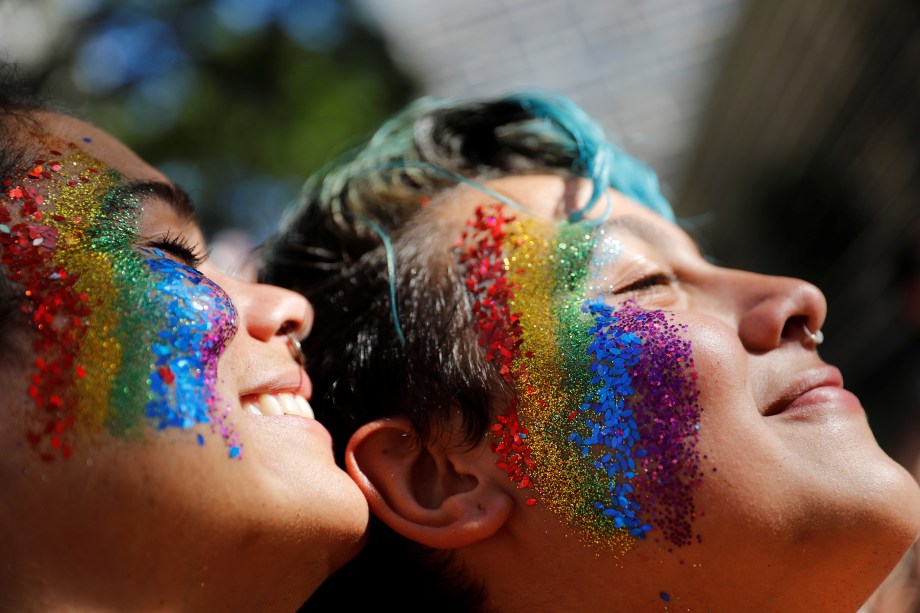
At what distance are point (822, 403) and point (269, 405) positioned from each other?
1.04 metres

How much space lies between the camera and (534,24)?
7.48m

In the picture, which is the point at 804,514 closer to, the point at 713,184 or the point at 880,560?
the point at 880,560

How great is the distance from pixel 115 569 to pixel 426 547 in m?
0.64

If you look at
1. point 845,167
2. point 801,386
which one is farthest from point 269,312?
point 845,167

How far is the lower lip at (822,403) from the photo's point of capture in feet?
5.27

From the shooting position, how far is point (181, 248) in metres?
1.58

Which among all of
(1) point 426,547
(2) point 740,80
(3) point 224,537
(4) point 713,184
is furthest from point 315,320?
(4) point 713,184

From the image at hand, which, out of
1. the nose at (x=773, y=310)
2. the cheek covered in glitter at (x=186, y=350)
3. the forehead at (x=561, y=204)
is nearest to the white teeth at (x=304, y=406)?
the cheek covered in glitter at (x=186, y=350)

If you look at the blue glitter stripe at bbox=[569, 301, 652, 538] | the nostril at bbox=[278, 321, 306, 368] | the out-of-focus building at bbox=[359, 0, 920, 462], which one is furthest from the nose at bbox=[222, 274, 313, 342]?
the out-of-focus building at bbox=[359, 0, 920, 462]

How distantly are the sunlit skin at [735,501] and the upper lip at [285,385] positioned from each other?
155mm

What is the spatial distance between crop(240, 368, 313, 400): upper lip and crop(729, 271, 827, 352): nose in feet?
2.92

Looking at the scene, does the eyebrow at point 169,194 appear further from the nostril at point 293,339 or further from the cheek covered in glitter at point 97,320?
the nostril at point 293,339

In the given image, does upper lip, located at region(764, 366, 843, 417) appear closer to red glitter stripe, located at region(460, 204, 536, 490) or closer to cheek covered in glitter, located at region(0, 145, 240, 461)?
red glitter stripe, located at region(460, 204, 536, 490)

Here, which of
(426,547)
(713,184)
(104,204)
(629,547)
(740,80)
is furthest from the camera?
(713,184)
